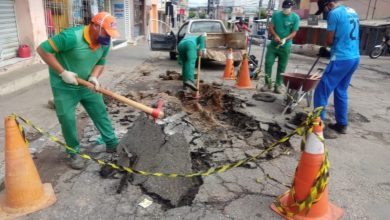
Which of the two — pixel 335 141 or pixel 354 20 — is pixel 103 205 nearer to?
pixel 335 141

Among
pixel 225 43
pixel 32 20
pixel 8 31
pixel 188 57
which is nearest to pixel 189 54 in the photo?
pixel 188 57

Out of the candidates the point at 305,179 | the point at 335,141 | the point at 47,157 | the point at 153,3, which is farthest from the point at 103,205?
the point at 153,3

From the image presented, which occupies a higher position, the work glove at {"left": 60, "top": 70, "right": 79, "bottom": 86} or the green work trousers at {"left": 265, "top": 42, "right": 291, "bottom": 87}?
the work glove at {"left": 60, "top": 70, "right": 79, "bottom": 86}

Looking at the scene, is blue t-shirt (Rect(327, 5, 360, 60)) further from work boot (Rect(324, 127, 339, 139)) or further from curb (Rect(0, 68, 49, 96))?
curb (Rect(0, 68, 49, 96))

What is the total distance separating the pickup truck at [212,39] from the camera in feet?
34.9

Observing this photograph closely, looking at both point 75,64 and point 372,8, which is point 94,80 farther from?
point 372,8

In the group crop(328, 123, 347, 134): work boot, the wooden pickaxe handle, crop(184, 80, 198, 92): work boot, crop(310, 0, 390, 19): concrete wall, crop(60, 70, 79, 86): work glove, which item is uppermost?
crop(310, 0, 390, 19): concrete wall

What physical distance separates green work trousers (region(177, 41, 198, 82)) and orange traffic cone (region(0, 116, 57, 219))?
4.57 meters

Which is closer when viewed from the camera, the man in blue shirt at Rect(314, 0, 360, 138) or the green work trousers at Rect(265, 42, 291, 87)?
the man in blue shirt at Rect(314, 0, 360, 138)

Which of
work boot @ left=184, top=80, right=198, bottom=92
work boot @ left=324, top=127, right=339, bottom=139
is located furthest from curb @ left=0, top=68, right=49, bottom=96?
work boot @ left=324, top=127, right=339, bottom=139

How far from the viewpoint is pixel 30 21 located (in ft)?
26.4

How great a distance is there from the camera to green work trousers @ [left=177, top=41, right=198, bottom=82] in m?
6.94

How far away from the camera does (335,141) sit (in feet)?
15.3

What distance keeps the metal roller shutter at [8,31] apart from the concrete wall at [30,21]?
122 millimetres
